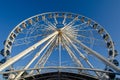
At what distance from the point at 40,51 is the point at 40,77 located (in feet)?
32.4

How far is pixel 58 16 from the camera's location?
43.4 metres

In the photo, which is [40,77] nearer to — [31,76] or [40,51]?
[31,76]

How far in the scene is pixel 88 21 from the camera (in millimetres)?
43688

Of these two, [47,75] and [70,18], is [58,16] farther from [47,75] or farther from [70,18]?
[47,75]

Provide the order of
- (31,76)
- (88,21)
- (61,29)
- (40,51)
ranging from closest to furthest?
(40,51), (61,29), (31,76), (88,21)

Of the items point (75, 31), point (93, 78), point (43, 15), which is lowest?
point (93, 78)

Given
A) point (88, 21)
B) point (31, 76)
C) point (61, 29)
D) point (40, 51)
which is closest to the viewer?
point (40, 51)

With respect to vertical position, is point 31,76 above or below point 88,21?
below

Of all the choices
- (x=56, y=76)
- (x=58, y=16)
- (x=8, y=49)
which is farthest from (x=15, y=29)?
(x=56, y=76)

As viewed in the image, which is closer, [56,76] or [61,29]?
[61,29]

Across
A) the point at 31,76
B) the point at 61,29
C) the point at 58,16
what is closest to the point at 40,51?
the point at 61,29

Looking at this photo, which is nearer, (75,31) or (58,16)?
(75,31)

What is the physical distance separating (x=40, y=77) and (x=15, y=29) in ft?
27.9

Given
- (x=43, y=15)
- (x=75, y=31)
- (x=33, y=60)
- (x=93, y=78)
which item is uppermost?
(x=43, y=15)
